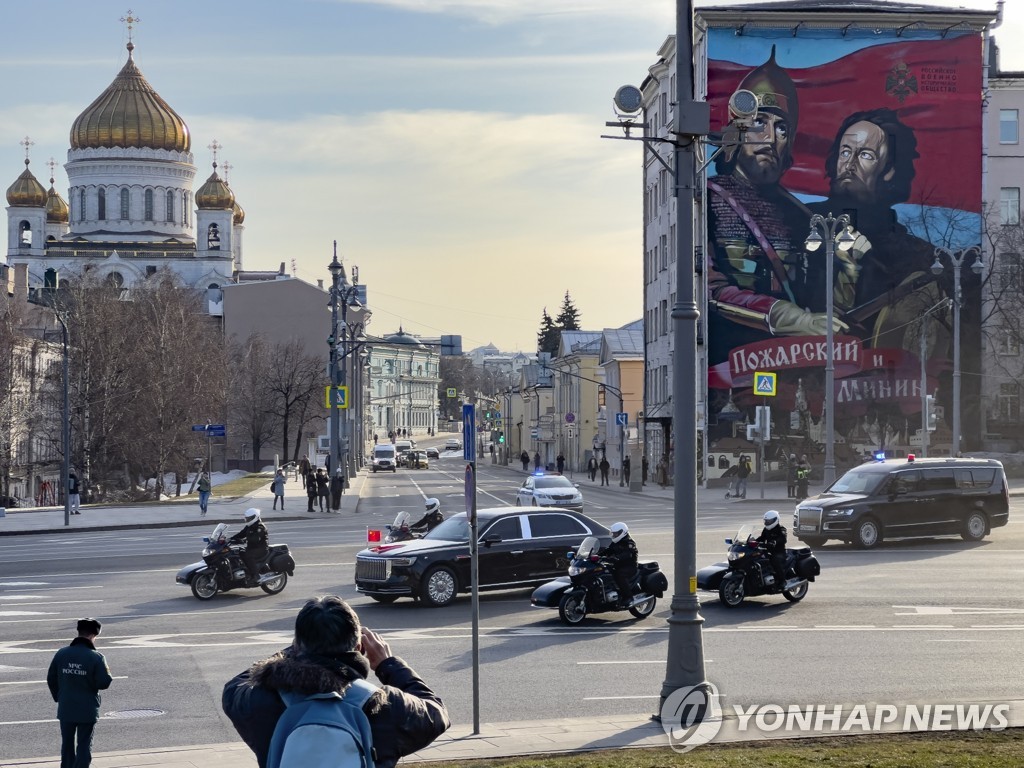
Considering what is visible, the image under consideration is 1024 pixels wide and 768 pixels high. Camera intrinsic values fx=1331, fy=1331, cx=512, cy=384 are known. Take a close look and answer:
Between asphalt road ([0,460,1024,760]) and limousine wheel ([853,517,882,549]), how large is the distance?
44 centimetres

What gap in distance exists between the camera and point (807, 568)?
20.5 meters

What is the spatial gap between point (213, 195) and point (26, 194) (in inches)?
804

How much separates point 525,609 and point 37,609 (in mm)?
7805

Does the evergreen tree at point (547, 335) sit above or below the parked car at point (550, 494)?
above

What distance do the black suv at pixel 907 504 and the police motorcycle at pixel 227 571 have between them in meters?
11.9

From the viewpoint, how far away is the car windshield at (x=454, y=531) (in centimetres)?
2153

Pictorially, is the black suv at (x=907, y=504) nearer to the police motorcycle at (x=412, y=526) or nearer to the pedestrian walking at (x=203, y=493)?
the police motorcycle at (x=412, y=526)

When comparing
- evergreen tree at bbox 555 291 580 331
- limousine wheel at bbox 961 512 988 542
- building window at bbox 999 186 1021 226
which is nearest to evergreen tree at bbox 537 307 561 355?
evergreen tree at bbox 555 291 580 331

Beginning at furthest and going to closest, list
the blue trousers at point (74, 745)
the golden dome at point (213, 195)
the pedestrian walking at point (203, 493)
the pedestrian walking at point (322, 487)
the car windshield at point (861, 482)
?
the golden dome at point (213, 195) < the pedestrian walking at point (322, 487) < the pedestrian walking at point (203, 493) < the car windshield at point (861, 482) < the blue trousers at point (74, 745)

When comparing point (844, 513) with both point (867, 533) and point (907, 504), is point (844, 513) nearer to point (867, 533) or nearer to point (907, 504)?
point (867, 533)

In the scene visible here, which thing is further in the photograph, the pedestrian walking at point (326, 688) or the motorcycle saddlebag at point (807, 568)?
the motorcycle saddlebag at point (807, 568)

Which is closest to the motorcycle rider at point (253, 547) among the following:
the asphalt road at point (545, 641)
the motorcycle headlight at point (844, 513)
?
the asphalt road at point (545, 641)

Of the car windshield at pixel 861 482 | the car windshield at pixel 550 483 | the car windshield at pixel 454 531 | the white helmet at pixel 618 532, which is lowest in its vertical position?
the car windshield at pixel 550 483

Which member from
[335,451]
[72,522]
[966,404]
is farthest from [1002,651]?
[966,404]
